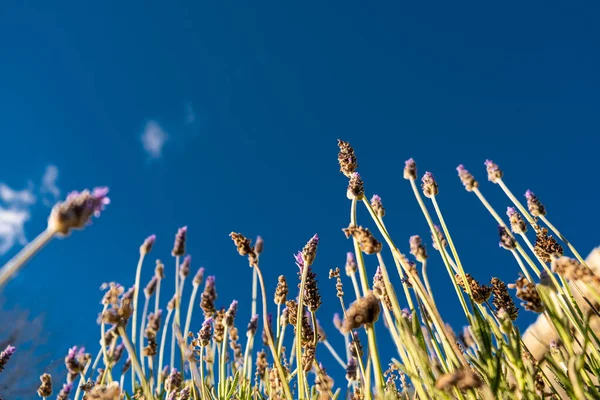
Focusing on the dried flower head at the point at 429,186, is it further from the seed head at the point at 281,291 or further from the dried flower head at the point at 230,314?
the dried flower head at the point at 230,314

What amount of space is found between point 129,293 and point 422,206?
4.82 ft

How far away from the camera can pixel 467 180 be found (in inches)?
80.4

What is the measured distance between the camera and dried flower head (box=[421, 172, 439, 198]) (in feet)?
6.45

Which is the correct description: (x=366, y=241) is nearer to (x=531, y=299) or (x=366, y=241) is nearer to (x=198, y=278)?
(x=531, y=299)

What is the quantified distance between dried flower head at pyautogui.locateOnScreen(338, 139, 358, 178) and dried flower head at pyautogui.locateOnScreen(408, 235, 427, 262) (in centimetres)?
39

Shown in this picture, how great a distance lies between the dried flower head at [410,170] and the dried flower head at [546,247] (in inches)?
24.6

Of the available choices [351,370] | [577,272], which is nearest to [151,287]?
[351,370]

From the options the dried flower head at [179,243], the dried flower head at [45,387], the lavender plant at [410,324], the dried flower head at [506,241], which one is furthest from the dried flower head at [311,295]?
the dried flower head at [45,387]

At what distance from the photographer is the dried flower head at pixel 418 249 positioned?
1602mm

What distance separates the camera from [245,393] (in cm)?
185

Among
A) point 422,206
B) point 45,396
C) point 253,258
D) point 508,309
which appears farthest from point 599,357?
point 45,396

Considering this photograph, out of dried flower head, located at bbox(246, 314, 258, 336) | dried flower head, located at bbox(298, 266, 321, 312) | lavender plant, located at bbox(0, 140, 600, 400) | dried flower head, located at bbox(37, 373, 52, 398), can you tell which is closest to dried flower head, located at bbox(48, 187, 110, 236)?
lavender plant, located at bbox(0, 140, 600, 400)

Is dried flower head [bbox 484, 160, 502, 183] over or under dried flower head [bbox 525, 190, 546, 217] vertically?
over

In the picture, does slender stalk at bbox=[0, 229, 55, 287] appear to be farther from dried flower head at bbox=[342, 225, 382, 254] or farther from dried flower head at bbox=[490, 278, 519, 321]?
dried flower head at bbox=[490, 278, 519, 321]
